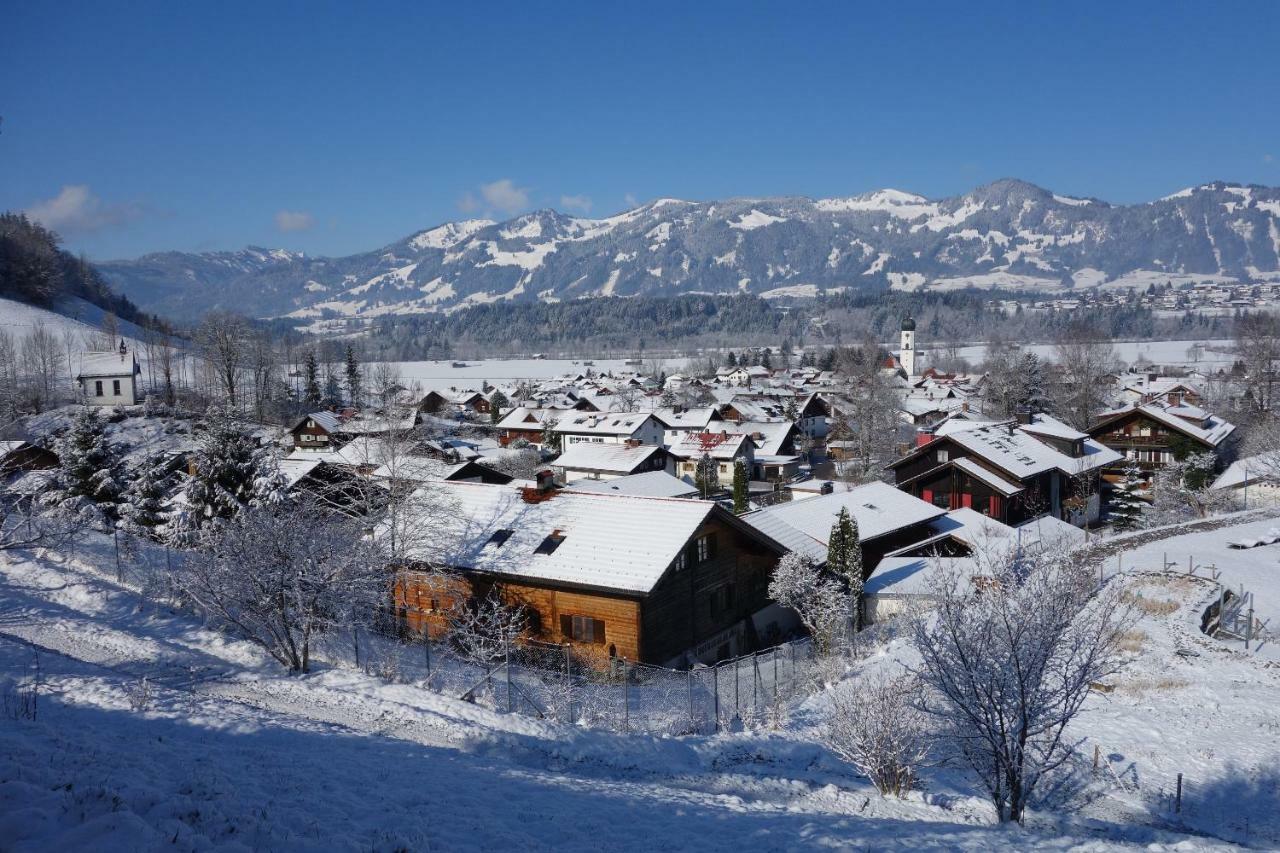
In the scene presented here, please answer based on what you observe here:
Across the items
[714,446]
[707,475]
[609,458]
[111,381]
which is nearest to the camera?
[609,458]

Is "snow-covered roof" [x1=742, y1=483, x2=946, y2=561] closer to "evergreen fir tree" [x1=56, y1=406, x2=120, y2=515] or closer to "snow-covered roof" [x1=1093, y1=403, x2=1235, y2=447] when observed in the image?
"evergreen fir tree" [x1=56, y1=406, x2=120, y2=515]

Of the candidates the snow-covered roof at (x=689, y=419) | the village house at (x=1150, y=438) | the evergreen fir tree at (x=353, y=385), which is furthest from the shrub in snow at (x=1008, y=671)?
the evergreen fir tree at (x=353, y=385)

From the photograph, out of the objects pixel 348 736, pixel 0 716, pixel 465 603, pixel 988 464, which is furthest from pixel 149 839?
pixel 988 464

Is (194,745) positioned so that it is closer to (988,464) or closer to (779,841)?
(779,841)

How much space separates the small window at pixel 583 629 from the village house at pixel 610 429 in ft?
161

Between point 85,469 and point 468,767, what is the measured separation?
30.1 metres

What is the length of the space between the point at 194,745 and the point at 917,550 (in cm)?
2751

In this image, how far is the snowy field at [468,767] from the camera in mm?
9242

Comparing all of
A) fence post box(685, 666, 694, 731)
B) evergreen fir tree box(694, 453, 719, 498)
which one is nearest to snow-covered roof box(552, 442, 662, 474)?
evergreen fir tree box(694, 453, 719, 498)

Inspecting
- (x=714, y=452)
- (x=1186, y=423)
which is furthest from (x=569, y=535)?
(x=1186, y=423)

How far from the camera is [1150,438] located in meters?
58.8

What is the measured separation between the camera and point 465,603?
24641 mm

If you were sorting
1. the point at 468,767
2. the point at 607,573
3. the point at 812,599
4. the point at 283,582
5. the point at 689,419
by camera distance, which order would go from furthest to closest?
1. the point at 689,419
2. the point at 812,599
3. the point at 607,573
4. the point at 283,582
5. the point at 468,767

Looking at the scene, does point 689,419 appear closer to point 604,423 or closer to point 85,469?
point 604,423
